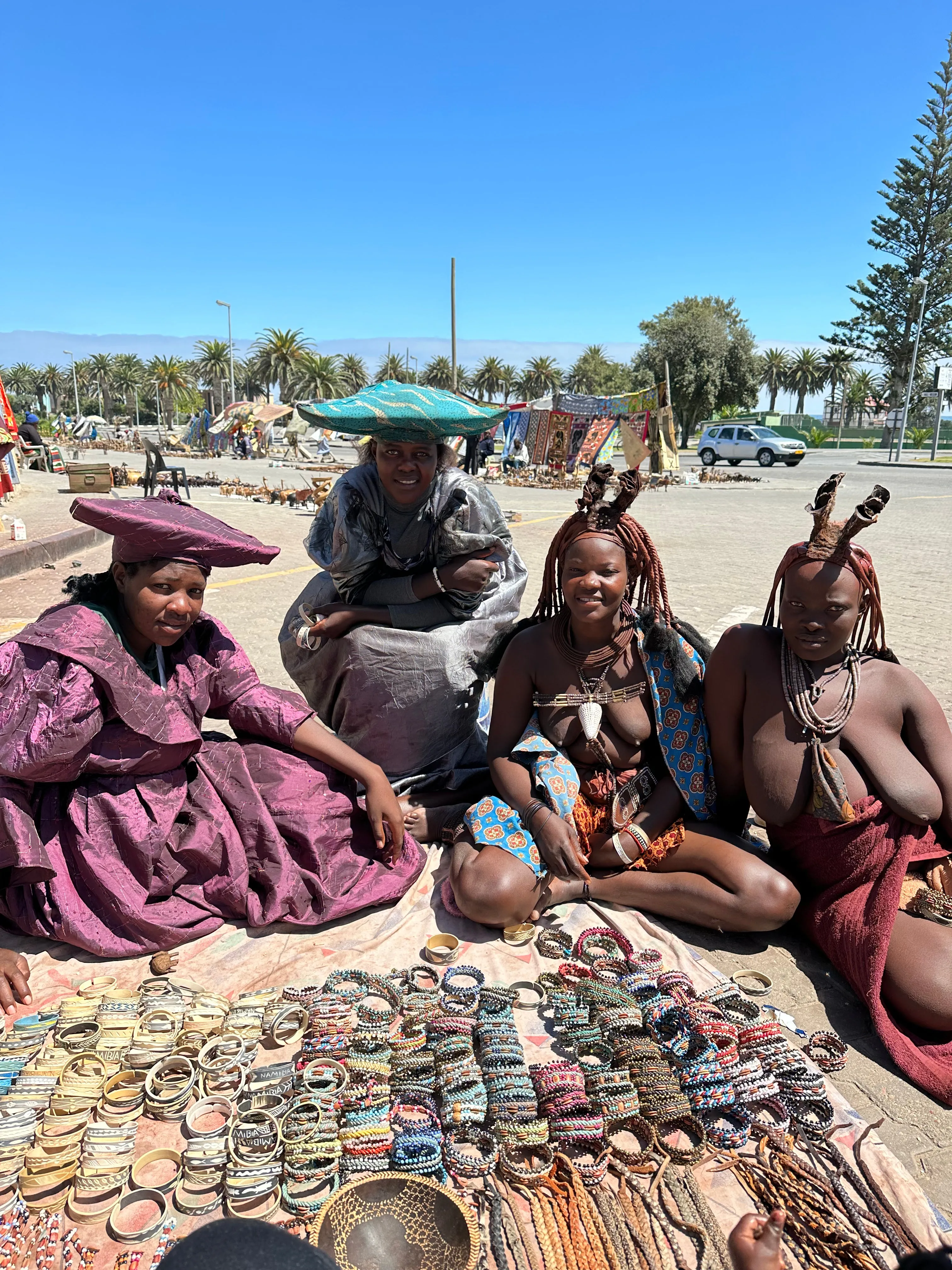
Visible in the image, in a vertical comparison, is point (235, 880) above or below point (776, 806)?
below

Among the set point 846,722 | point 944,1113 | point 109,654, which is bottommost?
point 944,1113

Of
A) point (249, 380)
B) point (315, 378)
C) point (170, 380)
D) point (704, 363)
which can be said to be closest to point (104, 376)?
point (249, 380)

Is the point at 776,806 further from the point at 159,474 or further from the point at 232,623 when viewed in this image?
the point at 159,474

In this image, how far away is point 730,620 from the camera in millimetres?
7484

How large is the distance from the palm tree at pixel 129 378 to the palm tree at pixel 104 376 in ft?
2.37

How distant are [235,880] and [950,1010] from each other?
7.35 ft

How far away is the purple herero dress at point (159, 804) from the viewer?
2543mm

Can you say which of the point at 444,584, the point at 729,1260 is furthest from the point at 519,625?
the point at 729,1260

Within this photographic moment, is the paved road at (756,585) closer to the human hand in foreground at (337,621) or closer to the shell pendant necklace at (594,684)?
the shell pendant necklace at (594,684)

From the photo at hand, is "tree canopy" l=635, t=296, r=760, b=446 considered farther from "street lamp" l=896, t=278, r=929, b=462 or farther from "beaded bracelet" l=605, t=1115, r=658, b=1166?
"beaded bracelet" l=605, t=1115, r=658, b=1166

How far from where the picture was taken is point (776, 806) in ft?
9.14

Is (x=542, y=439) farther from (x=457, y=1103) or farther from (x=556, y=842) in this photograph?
(x=457, y=1103)

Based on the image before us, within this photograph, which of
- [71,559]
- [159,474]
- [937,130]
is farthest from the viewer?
[937,130]

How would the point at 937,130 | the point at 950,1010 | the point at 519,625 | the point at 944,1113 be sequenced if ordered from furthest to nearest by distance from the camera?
1. the point at 937,130
2. the point at 519,625
3. the point at 950,1010
4. the point at 944,1113
